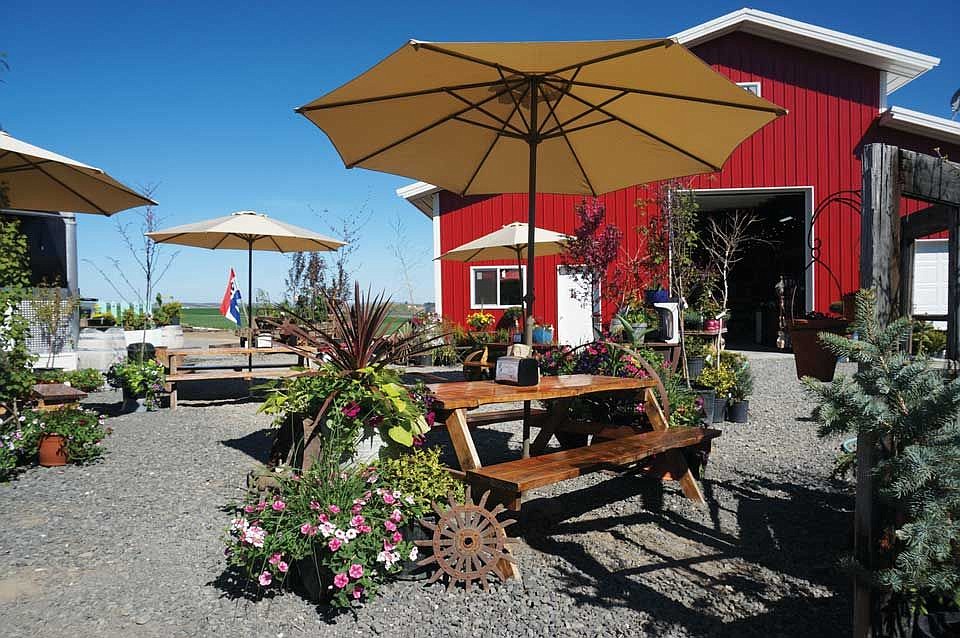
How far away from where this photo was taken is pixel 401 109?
13.7 feet

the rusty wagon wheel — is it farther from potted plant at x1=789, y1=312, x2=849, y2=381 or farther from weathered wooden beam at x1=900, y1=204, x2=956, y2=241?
potted plant at x1=789, y1=312, x2=849, y2=381

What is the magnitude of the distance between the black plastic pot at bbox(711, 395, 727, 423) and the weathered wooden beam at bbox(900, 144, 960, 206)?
4.79m

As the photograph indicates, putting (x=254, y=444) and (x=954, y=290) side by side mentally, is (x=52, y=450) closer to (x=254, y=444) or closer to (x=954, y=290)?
(x=254, y=444)

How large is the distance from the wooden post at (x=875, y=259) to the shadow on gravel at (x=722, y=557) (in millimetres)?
647

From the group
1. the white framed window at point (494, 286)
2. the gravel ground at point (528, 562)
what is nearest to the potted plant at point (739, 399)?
the gravel ground at point (528, 562)

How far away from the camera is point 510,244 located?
1023cm

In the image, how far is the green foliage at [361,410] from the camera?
10.8 feet

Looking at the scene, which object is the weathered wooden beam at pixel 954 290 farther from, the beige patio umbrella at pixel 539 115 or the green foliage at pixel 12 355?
the green foliage at pixel 12 355

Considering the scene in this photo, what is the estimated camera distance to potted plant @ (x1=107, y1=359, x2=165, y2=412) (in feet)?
26.5

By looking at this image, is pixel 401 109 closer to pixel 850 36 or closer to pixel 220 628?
pixel 220 628

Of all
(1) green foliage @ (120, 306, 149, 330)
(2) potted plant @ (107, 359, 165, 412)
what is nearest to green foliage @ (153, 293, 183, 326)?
(1) green foliage @ (120, 306, 149, 330)

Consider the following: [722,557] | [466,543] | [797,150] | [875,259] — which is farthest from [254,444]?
[797,150]

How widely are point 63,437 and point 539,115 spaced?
15.7 feet

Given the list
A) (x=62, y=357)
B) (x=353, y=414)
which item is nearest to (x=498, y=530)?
(x=353, y=414)
